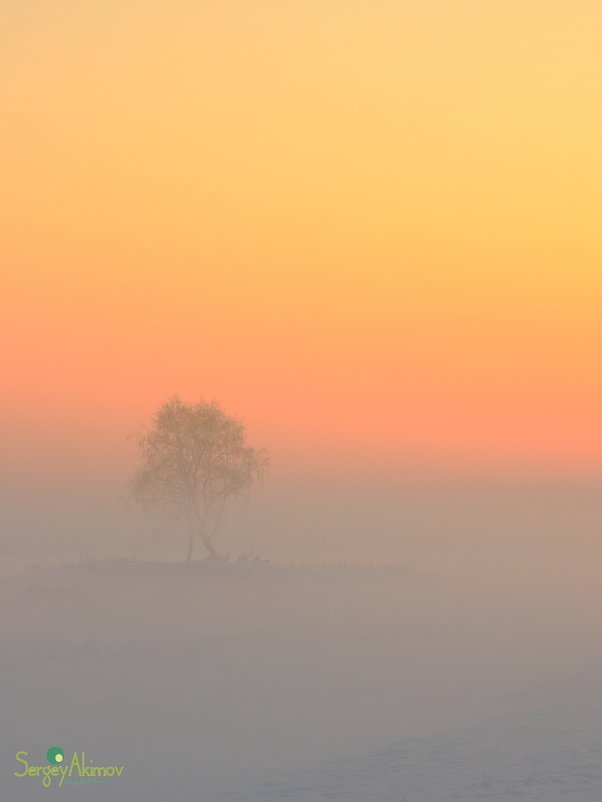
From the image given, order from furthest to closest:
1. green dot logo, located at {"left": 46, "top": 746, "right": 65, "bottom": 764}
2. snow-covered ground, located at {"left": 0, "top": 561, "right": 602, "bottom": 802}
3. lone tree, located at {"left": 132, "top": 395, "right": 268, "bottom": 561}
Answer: lone tree, located at {"left": 132, "top": 395, "right": 268, "bottom": 561}, green dot logo, located at {"left": 46, "top": 746, "right": 65, "bottom": 764}, snow-covered ground, located at {"left": 0, "top": 561, "right": 602, "bottom": 802}

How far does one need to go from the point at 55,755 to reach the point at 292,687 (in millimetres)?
8217

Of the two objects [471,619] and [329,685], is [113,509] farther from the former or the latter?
[329,685]

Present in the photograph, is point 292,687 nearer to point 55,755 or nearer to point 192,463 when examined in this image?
point 55,755

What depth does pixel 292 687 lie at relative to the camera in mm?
27906

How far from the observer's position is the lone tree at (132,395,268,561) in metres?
55.1

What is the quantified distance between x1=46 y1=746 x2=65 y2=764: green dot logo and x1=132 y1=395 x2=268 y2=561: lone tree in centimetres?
3291

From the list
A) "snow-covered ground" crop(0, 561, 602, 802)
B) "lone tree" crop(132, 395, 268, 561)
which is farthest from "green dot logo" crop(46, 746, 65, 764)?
"lone tree" crop(132, 395, 268, 561)

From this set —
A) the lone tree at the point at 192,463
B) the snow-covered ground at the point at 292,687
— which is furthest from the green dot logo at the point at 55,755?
the lone tree at the point at 192,463

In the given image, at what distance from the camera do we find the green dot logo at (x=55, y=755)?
20.9 m

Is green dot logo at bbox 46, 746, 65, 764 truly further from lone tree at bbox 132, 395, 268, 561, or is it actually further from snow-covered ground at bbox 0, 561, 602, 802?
lone tree at bbox 132, 395, 268, 561

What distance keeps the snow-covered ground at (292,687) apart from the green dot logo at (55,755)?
195 mm

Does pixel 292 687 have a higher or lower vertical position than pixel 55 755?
higher

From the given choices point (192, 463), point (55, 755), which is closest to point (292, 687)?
point (55, 755)

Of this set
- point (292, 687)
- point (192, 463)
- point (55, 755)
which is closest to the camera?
point (55, 755)
